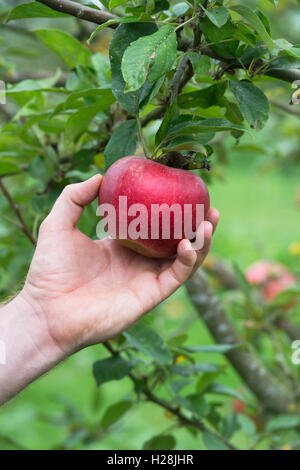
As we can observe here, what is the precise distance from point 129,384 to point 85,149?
6.00 feet

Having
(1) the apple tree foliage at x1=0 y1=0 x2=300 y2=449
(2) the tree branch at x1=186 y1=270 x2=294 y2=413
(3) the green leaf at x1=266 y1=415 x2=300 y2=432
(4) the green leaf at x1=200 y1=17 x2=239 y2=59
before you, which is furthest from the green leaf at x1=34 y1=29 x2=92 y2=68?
(3) the green leaf at x1=266 y1=415 x2=300 y2=432

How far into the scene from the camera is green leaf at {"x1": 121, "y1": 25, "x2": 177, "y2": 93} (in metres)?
0.65

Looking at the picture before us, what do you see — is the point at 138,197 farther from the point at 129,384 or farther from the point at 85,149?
the point at 129,384

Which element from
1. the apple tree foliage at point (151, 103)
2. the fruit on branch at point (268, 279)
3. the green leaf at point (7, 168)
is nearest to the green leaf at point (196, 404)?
the apple tree foliage at point (151, 103)

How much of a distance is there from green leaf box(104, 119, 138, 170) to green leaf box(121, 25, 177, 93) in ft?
0.48

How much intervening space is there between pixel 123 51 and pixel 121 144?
0.13 m

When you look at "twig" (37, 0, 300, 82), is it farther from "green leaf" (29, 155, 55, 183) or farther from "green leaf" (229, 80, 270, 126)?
"green leaf" (29, 155, 55, 183)

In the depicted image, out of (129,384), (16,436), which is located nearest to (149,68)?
(16,436)

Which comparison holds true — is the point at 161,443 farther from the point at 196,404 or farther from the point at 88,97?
the point at 88,97

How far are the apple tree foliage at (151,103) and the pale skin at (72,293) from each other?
0.38 ft

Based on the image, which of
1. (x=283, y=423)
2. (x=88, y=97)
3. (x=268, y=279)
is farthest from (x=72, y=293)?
(x=268, y=279)

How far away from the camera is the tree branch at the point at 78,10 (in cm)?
72

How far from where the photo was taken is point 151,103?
848 mm
